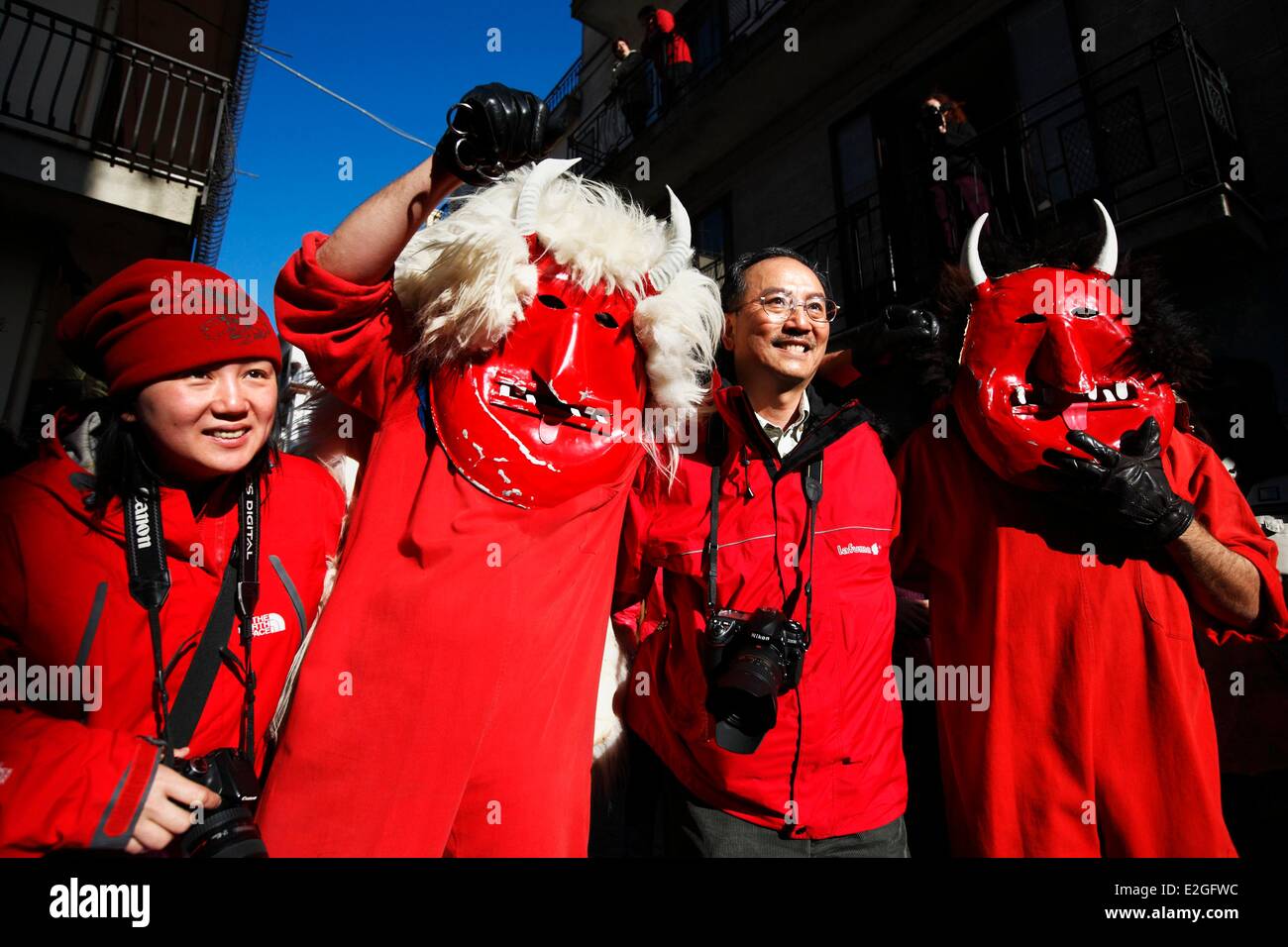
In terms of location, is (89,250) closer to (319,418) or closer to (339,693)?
(319,418)

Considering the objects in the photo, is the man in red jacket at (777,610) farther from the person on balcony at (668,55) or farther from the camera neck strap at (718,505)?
the person on balcony at (668,55)

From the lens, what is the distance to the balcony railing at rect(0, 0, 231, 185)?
6.02 m

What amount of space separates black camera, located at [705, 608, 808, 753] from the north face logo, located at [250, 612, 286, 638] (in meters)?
0.99

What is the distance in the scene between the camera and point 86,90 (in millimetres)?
6430

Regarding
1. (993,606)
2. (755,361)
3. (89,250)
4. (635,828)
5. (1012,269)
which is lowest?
(635,828)

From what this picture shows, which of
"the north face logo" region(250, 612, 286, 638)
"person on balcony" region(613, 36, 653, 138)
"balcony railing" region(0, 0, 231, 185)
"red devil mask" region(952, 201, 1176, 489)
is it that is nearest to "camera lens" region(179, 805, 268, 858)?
"the north face logo" region(250, 612, 286, 638)

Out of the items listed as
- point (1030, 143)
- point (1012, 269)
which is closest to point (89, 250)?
point (1012, 269)

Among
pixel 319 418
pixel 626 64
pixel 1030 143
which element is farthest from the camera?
pixel 626 64

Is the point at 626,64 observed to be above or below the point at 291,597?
above

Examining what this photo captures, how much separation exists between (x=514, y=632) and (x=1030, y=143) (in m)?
7.06

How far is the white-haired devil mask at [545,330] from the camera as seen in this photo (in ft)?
5.41

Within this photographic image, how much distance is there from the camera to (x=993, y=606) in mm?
2029

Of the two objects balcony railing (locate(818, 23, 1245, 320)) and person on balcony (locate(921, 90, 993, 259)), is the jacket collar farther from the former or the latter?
person on balcony (locate(921, 90, 993, 259))

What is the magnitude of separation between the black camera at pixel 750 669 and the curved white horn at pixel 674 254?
88cm
